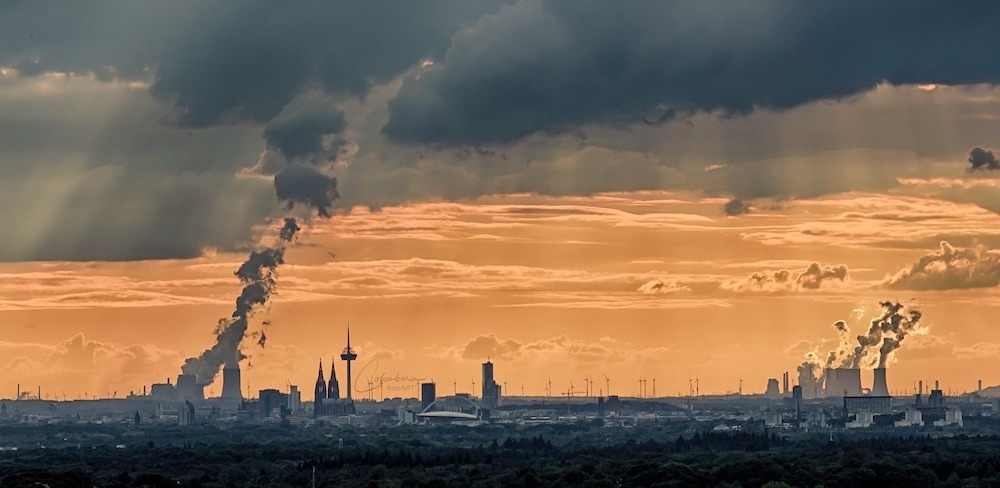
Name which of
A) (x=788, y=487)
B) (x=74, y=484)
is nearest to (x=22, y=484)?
(x=74, y=484)

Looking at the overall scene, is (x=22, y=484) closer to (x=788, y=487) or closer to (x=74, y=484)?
(x=74, y=484)

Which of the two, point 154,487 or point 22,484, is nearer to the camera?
point 22,484

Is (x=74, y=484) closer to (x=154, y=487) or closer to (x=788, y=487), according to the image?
(x=154, y=487)

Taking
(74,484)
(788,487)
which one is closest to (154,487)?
(74,484)
